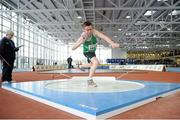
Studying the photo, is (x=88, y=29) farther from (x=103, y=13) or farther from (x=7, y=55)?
(x=103, y=13)

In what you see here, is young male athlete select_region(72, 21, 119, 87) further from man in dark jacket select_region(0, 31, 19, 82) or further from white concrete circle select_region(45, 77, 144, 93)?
man in dark jacket select_region(0, 31, 19, 82)

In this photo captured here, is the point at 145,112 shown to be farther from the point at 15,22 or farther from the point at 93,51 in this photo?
the point at 15,22

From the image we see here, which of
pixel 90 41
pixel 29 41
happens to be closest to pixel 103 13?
pixel 29 41

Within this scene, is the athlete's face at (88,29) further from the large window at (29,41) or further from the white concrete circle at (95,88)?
the large window at (29,41)

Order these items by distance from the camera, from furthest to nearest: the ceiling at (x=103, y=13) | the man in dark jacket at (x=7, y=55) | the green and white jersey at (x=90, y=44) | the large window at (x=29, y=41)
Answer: the large window at (x=29, y=41) → the ceiling at (x=103, y=13) → the man in dark jacket at (x=7, y=55) → the green and white jersey at (x=90, y=44)

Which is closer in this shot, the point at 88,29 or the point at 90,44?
the point at 88,29

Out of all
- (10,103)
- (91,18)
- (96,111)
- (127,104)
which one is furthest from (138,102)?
(91,18)

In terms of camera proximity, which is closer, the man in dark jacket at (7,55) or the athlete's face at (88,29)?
the athlete's face at (88,29)

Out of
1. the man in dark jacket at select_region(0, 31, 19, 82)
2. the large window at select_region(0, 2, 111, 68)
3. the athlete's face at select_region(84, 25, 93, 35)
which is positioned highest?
the large window at select_region(0, 2, 111, 68)

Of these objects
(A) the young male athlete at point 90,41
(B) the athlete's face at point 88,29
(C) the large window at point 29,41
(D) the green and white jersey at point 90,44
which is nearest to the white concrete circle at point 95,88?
(A) the young male athlete at point 90,41

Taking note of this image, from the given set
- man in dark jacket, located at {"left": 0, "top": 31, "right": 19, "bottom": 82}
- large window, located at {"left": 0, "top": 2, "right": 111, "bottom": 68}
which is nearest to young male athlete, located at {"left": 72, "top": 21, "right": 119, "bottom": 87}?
man in dark jacket, located at {"left": 0, "top": 31, "right": 19, "bottom": 82}

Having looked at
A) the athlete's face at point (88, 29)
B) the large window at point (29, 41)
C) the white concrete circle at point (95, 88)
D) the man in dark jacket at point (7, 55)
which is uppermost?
the large window at point (29, 41)

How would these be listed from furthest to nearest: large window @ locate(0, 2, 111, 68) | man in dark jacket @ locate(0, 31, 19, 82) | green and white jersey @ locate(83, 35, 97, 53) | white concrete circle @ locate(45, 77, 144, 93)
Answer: large window @ locate(0, 2, 111, 68) → man in dark jacket @ locate(0, 31, 19, 82) → green and white jersey @ locate(83, 35, 97, 53) → white concrete circle @ locate(45, 77, 144, 93)

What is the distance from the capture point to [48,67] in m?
21.2
